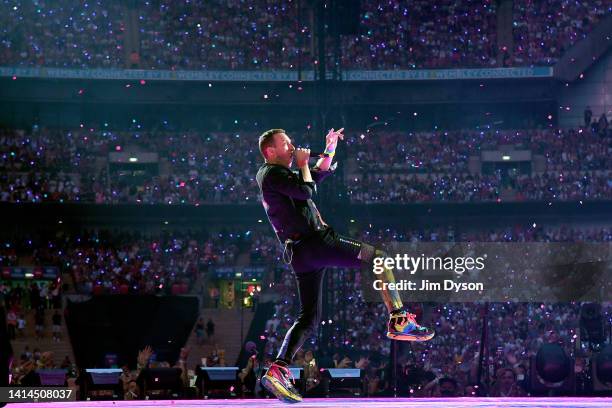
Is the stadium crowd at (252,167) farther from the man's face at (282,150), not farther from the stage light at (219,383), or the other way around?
the man's face at (282,150)

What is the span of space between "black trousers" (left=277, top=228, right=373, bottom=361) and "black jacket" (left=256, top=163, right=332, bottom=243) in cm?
8

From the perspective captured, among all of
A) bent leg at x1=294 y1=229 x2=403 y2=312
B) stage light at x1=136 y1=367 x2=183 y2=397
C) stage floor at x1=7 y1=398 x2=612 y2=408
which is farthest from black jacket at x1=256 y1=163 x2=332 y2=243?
A: stage light at x1=136 y1=367 x2=183 y2=397

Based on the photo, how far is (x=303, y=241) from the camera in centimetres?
659

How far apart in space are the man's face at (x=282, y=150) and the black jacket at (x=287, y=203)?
88mm

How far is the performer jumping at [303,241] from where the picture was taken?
652cm

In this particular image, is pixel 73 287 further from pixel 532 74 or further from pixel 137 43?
pixel 532 74

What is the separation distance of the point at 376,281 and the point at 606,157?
1007 inches

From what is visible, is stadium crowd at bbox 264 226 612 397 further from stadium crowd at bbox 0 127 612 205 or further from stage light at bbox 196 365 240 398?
stage light at bbox 196 365 240 398

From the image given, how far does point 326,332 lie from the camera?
2056 cm

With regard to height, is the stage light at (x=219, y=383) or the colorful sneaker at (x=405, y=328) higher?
the colorful sneaker at (x=405, y=328)

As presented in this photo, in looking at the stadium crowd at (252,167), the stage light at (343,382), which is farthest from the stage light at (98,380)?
the stadium crowd at (252,167)

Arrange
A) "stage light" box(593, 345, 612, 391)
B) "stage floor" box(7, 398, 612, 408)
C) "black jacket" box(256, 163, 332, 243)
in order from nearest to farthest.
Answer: "black jacket" box(256, 163, 332, 243), "stage floor" box(7, 398, 612, 408), "stage light" box(593, 345, 612, 391)

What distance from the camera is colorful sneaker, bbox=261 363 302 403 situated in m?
6.72

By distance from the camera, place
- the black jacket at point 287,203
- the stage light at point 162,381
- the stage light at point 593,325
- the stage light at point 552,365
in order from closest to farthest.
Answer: the black jacket at point 287,203 < the stage light at point 552,365 < the stage light at point 162,381 < the stage light at point 593,325
